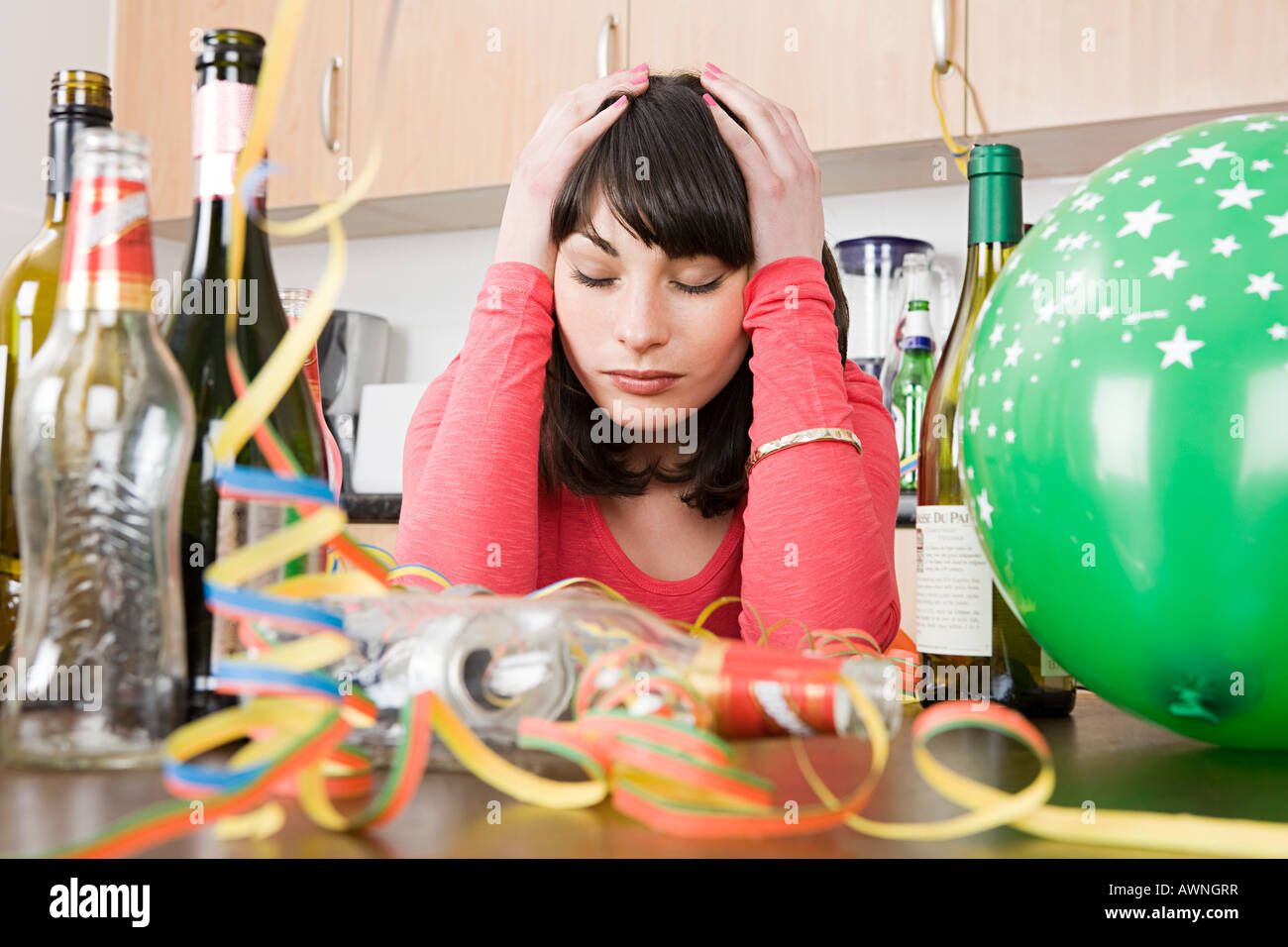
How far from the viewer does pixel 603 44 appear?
252cm

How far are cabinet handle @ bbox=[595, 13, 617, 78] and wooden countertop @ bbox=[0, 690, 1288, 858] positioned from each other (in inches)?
89.9

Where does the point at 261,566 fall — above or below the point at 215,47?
below

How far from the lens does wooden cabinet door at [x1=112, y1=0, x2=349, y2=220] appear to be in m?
2.86

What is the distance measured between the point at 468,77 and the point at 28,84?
1.26 metres

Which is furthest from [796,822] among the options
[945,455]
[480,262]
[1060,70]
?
[480,262]

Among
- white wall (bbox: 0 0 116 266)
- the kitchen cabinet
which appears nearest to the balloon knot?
the kitchen cabinet

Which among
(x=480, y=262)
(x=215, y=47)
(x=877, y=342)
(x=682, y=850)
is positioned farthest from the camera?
(x=480, y=262)

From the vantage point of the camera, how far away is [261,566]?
0.34 metres

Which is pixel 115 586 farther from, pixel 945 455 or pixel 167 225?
pixel 167 225

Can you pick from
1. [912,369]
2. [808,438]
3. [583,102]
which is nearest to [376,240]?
[912,369]

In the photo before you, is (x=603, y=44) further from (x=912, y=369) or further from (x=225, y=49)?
(x=225, y=49)

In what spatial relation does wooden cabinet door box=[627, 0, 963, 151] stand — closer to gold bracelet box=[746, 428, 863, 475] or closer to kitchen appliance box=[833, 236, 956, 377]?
kitchen appliance box=[833, 236, 956, 377]

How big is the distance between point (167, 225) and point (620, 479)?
2567mm

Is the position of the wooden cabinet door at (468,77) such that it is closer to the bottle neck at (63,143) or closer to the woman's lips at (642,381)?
the woman's lips at (642,381)
